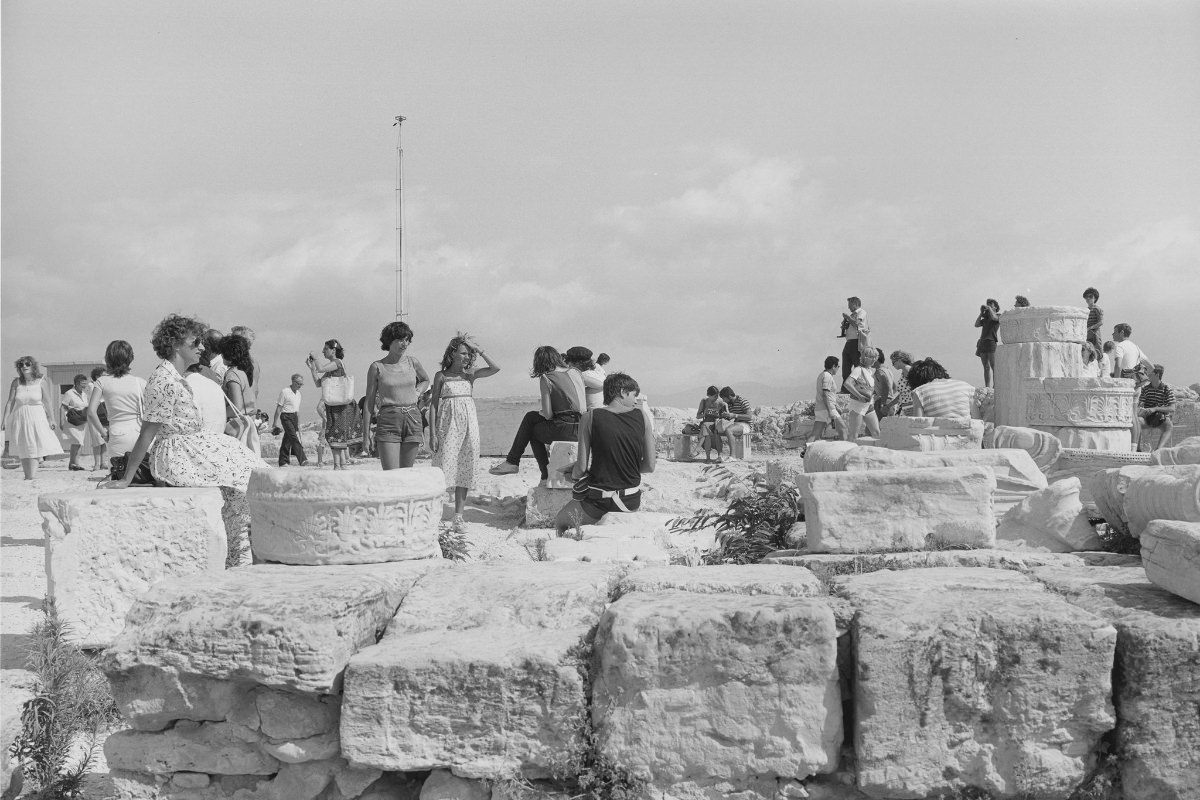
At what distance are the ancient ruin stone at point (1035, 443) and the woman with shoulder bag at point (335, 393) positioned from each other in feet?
25.4

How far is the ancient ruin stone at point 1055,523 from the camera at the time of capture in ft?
16.3

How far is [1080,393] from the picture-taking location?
11.8m

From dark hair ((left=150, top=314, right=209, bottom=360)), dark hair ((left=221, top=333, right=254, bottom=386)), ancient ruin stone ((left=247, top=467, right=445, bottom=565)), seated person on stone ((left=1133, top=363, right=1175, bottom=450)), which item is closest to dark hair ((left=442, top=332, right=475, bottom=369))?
dark hair ((left=221, top=333, right=254, bottom=386))

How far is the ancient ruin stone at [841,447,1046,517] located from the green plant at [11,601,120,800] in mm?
4073

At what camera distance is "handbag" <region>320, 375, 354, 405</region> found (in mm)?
12797

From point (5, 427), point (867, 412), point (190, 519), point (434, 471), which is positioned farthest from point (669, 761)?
point (5, 427)

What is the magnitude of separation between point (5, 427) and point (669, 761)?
11573mm

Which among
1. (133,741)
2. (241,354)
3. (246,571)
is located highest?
(241,354)

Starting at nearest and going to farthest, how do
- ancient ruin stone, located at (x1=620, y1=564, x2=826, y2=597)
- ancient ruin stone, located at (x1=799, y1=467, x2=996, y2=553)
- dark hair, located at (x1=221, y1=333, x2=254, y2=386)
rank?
ancient ruin stone, located at (x1=620, y1=564, x2=826, y2=597) < ancient ruin stone, located at (x1=799, y1=467, x2=996, y2=553) < dark hair, located at (x1=221, y1=333, x2=254, y2=386)

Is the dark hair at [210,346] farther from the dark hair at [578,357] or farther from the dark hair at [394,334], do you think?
the dark hair at [578,357]

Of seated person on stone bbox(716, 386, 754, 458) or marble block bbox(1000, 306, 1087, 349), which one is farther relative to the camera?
seated person on stone bbox(716, 386, 754, 458)

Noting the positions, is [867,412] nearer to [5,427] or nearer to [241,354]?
[241,354]

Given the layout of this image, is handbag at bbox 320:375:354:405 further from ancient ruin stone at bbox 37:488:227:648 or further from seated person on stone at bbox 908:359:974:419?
ancient ruin stone at bbox 37:488:227:648

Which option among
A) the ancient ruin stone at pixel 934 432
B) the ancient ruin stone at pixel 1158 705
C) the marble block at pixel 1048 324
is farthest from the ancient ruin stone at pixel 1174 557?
the marble block at pixel 1048 324
